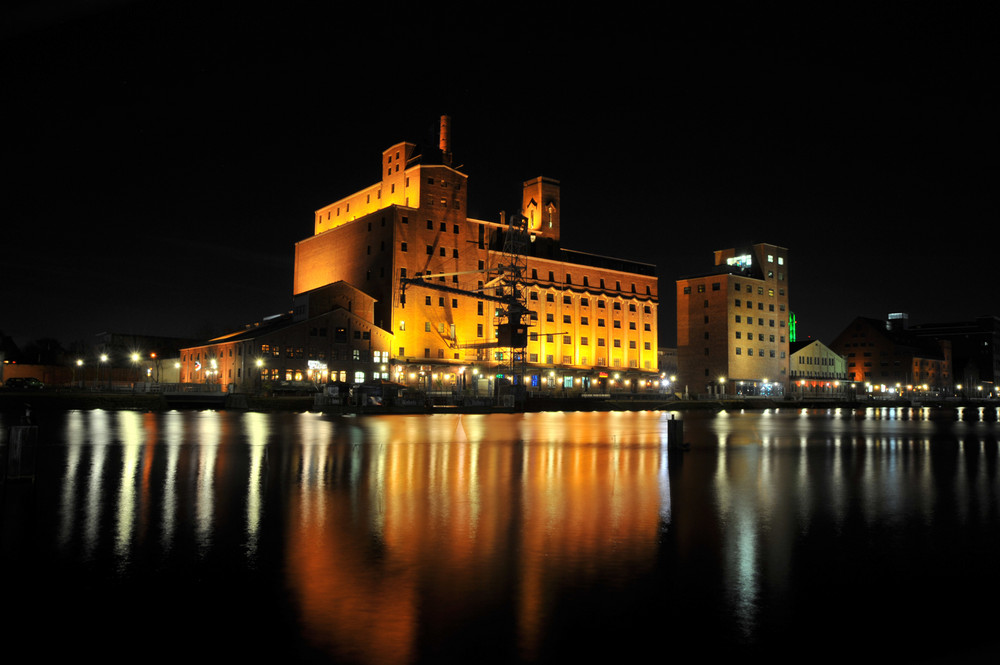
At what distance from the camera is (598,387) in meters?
89.4

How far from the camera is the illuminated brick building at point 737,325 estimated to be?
93.4 metres

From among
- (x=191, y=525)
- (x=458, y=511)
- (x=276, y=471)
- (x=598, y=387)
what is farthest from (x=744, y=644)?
(x=598, y=387)

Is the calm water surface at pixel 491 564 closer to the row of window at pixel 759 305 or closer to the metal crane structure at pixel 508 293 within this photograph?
the metal crane structure at pixel 508 293

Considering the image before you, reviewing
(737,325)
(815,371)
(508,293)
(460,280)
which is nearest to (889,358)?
(815,371)

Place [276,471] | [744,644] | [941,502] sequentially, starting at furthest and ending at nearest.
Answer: [276,471]
[941,502]
[744,644]

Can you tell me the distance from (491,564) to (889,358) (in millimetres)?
137225

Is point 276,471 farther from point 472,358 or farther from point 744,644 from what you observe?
point 472,358

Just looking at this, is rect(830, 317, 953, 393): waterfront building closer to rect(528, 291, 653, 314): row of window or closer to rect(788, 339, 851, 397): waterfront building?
rect(788, 339, 851, 397): waterfront building

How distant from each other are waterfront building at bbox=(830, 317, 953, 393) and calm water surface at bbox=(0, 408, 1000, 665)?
12185 cm

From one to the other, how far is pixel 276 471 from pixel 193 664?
34.8ft

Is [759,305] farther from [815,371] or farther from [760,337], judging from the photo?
[815,371]

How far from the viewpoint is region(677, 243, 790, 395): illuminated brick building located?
9344cm

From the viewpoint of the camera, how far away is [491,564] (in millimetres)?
7586

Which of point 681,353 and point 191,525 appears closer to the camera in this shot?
point 191,525
